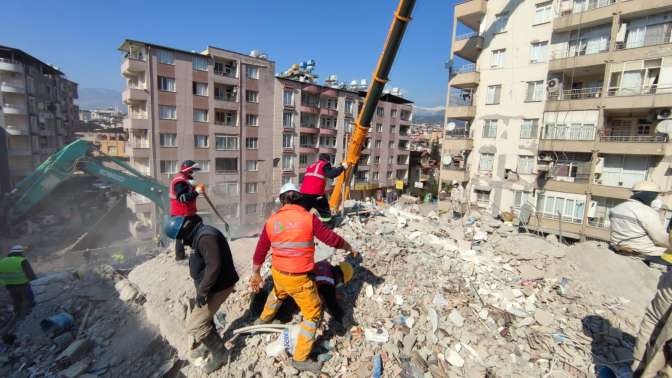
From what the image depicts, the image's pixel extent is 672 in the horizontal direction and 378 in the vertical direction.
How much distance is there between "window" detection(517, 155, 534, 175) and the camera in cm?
1895

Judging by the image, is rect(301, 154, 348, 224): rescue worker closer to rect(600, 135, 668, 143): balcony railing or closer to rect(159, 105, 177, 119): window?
rect(600, 135, 668, 143): balcony railing

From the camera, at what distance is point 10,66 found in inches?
1123

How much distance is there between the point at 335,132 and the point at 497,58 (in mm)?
17167

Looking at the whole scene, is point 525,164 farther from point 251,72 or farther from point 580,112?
point 251,72

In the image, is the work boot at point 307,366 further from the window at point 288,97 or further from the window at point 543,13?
the window at point 288,97

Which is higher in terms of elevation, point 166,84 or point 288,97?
point 288,97

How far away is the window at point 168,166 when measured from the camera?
78.6ft

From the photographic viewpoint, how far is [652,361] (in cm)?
269

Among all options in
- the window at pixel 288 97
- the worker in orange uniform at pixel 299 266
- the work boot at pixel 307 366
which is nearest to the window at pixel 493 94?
the window at pixel 288 97

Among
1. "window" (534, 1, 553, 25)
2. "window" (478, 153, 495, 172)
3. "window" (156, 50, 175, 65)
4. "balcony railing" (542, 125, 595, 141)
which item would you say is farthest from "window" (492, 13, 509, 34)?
"window" (156, 50, 175, 65)

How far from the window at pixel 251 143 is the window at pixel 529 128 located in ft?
68.4

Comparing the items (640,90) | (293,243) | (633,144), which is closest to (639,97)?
(640,90)

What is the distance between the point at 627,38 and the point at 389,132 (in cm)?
2436

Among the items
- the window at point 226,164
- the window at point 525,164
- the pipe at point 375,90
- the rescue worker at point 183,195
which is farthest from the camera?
the window at point 226,164
